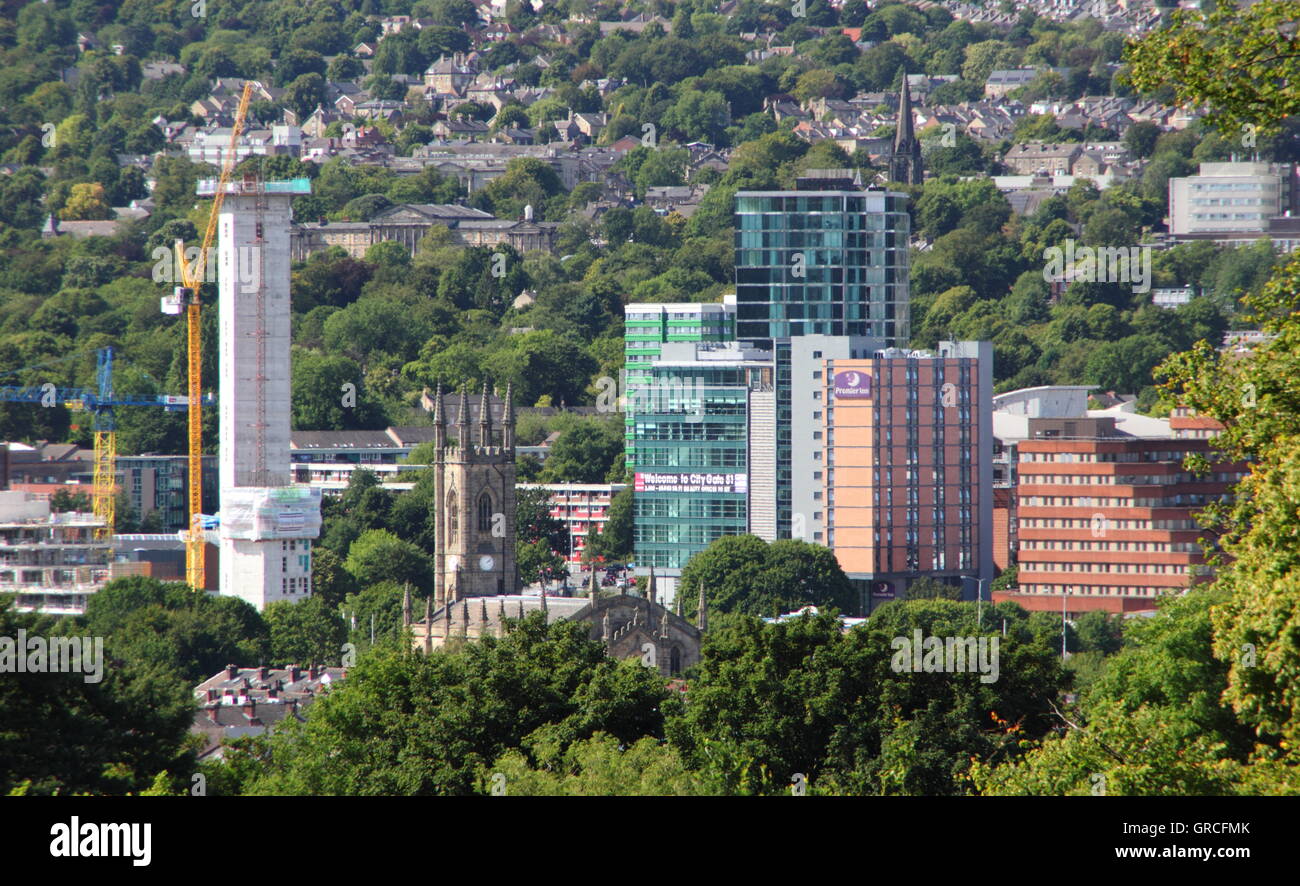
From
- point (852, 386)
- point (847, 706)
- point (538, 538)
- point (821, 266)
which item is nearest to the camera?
point (847, 706)

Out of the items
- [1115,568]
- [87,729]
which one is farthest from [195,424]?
[87,729]

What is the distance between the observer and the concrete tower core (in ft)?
483

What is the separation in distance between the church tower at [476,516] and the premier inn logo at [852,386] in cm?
3197

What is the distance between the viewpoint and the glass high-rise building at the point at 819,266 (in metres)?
155

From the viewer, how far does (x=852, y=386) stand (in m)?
146

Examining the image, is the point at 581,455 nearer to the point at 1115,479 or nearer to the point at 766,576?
the point at 766,576

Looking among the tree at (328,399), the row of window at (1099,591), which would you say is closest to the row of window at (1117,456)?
the row of window at (1099,591)

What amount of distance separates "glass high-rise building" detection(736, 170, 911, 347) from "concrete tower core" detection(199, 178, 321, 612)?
1004 inches

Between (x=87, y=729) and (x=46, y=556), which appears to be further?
(x=46, y=556)

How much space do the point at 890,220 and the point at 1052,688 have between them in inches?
3976

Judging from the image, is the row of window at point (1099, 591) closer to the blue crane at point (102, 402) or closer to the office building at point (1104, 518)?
the office building at point (1104, 518)

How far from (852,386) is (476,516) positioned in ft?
113

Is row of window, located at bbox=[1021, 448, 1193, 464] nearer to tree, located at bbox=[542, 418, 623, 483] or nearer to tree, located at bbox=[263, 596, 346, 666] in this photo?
tree, located at bbox=[263, 596, 346, 666]
